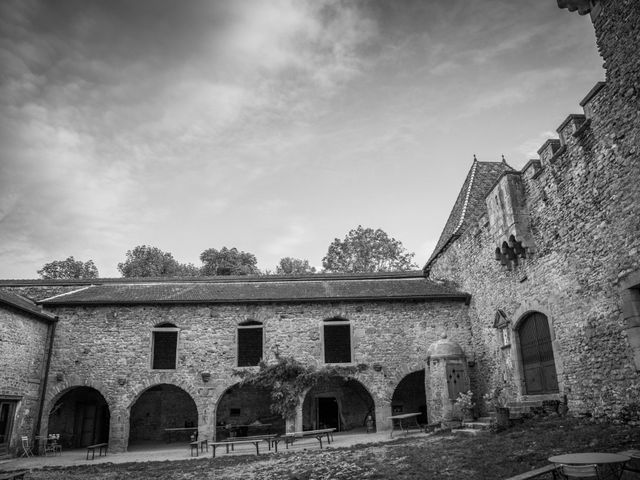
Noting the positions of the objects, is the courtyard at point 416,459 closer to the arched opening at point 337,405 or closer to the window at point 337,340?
the window at point 337,340

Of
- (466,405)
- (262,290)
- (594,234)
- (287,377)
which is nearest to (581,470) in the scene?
(594,234)

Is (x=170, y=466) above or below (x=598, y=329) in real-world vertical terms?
below

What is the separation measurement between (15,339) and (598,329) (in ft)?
49.4

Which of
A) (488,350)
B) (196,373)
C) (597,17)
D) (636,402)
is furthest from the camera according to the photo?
(196,373)

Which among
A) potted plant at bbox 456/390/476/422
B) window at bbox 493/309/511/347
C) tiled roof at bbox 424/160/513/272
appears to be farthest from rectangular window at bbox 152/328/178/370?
tiled roof at bbox 424/160/513/272

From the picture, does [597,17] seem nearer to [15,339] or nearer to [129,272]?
[15,339]

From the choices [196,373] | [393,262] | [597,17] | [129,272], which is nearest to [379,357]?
[196,373]

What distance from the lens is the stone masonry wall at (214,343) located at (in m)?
14.6

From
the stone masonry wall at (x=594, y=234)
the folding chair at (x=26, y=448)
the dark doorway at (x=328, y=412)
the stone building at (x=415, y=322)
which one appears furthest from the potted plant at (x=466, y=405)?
the folding chair at (x=26, y=448)

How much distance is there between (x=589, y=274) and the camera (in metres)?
9.18

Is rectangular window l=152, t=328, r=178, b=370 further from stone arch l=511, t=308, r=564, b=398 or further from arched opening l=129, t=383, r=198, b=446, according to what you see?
stone arch l=511, t=308, r=564, b=398

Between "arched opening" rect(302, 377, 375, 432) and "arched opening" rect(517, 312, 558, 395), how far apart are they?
6.67 m

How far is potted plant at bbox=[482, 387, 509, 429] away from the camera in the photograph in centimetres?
971

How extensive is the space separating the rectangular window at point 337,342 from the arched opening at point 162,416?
6195 millimetres
